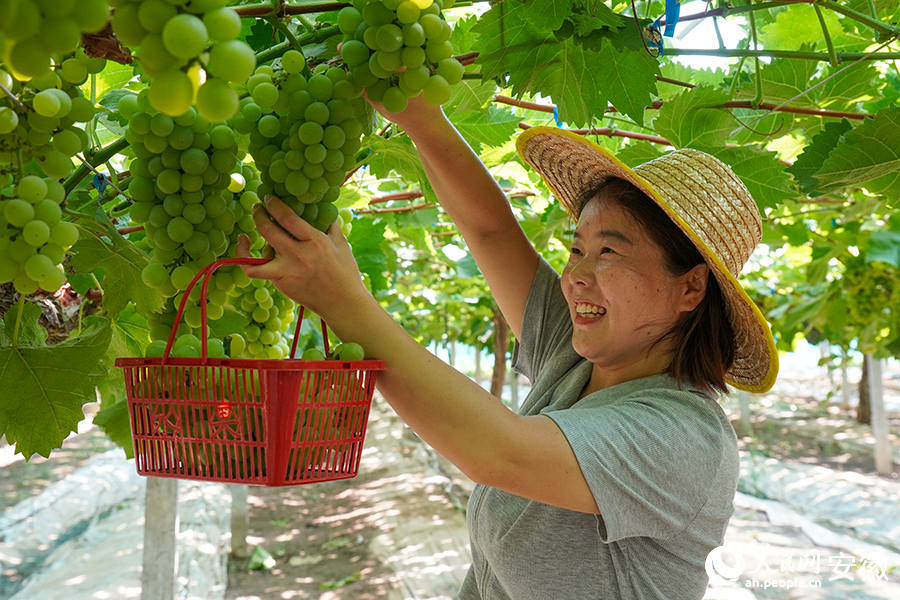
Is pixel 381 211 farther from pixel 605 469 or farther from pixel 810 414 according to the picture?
pixel 810 414

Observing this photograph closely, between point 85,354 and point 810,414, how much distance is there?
17.2 metres

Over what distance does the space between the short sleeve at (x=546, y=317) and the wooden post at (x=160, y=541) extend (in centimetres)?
239

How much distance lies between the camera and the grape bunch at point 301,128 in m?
0.82

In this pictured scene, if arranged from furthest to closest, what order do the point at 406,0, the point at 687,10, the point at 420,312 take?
the point at 420,312, the point at 687,10, the point at 406,0

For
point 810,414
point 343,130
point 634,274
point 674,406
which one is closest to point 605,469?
point 674,406

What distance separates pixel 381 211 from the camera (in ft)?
9.92

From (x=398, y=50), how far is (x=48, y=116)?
360 millimetres

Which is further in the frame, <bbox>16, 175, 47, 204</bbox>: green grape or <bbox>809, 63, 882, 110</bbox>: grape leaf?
<bbox>809, 63, 882, 110</bbox>: grape leaf

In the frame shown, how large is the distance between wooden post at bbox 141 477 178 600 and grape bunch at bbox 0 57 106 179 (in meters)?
3.03

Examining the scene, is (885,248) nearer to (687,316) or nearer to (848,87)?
(848,87)

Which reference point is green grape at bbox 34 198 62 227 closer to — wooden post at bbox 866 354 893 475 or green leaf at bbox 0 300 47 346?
green leaf at bbox 0 300 47 346

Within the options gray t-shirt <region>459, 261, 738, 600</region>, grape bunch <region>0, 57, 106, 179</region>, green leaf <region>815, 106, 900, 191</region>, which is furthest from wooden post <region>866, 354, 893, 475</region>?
grape bunch <region>0, 57, 106, 179</region>

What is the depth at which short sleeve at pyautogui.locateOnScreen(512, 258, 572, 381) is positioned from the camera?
1798 mm

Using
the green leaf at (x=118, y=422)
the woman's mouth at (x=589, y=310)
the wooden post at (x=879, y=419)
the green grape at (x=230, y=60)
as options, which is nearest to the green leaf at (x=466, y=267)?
the woman's mouth at (x=589, y=310)
